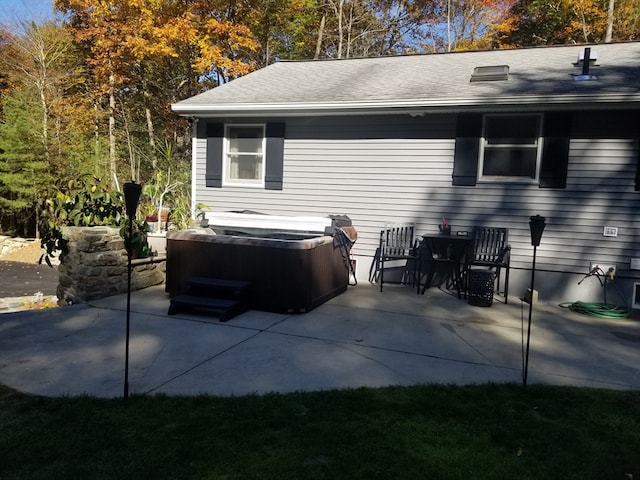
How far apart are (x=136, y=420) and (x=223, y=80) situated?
15.5m

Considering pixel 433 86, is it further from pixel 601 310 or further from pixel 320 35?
pixel 320 35

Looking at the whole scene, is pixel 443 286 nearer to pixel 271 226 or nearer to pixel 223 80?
pixel 271 226

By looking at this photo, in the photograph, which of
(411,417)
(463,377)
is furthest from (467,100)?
(411,417)

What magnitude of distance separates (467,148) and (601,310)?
106 inches

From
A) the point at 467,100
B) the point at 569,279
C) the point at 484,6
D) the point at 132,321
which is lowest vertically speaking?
the point at 132,321

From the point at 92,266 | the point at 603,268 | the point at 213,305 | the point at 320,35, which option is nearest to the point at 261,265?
the point at 213,305

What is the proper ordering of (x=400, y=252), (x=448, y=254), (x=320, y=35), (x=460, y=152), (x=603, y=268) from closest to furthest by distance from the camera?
1. (x=603, y=268)
2. (x=448, y=254)
3. (x=460, y=152)
4. (x=400, y=252)
5. (x=320, y=35)

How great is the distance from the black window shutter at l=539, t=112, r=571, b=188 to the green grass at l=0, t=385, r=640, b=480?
3.84 m

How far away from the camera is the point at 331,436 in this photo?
9.08 ft

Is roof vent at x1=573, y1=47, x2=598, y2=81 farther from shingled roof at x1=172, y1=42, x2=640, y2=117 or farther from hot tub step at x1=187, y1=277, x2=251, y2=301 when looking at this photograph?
hot tub step at x1=187, y1=277, x2=251, y2=301

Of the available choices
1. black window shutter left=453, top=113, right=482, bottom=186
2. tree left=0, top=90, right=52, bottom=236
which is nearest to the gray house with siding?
black window shutter left=453, top=113, right=482, bottom=186

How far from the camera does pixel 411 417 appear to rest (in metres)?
3.03

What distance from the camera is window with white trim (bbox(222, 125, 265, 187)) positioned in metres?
8.34

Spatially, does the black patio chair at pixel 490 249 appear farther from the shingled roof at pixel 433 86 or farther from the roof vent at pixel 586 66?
the roof vent at pixel 586 66
